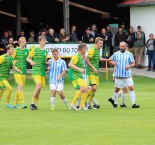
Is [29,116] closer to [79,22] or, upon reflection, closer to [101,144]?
[101,144]

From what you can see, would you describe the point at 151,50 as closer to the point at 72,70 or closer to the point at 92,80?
the point at 92,80

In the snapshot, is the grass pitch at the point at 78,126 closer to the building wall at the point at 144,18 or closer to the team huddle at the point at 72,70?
the team huddle at the point at 72,70

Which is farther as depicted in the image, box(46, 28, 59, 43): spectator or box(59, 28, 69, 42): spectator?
box(59, 28, 69, 42): spectator

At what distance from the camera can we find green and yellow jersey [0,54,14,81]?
78.7 feet

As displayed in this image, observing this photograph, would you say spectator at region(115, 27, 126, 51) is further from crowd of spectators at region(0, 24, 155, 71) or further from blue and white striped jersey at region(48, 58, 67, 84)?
blue and white striped jersey at region(48, 58, 67, 84)

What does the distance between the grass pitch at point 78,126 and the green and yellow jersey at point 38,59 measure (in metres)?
1.10

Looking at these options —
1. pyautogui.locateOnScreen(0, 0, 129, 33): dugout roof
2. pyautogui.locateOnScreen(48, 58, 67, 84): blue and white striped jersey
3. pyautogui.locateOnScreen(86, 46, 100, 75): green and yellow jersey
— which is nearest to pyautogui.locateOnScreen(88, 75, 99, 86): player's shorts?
pyautogui.locateOnScreen(86, 46, 100, 75): green and yellow jersey

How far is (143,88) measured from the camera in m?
33.8

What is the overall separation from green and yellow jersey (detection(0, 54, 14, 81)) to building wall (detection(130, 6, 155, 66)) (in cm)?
2036

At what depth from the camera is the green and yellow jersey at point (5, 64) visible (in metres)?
24.0

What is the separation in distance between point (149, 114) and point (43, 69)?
3.80 metres

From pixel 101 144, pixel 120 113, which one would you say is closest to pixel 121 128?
pixel 101 144

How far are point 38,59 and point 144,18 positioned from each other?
21106mm

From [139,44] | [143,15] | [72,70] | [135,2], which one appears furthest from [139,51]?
[72,70]
